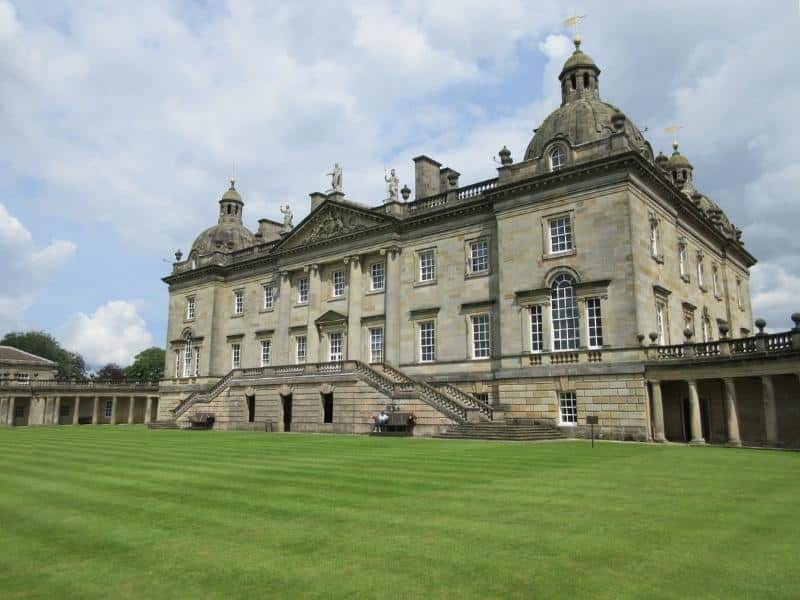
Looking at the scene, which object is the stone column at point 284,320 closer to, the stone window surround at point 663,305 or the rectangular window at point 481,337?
the rectangular window at point 481,337

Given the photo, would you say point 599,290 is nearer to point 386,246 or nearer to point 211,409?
point 386,246

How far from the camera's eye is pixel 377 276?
1586 inches

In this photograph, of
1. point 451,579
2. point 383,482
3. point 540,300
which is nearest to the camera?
point 451,579

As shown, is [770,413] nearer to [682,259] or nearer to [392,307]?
[682,259]

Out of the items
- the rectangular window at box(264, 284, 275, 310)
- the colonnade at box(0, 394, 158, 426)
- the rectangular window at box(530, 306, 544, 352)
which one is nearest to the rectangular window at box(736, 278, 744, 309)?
the rectangular window at box(530, 306, 544, 352)

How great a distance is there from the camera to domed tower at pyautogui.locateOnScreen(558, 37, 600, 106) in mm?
36281

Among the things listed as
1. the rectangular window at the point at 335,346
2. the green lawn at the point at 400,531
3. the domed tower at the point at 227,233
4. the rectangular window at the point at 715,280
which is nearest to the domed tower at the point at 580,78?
the rectangular window at the point at 715,280

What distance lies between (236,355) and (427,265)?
20.6 metres

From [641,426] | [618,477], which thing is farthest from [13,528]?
[641,426]

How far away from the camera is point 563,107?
34.8 m

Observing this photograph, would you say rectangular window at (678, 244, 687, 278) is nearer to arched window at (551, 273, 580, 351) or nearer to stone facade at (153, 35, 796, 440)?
stone facade at (153, 35, 796, 440)

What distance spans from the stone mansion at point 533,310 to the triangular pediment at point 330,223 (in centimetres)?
12

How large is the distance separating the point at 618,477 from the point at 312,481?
6622 millimetres

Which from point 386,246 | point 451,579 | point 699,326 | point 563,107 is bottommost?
point 451,579
